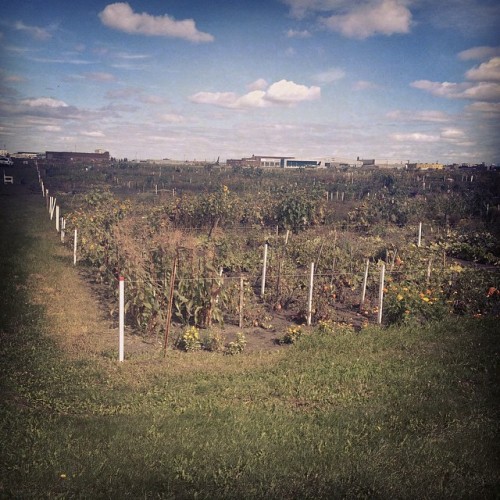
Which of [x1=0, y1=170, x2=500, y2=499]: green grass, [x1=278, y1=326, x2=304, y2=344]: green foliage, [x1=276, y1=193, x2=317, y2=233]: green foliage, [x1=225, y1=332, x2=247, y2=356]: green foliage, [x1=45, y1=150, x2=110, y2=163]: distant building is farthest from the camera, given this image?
[x1=45, y1=150, x2=110, y2=163]: distant building

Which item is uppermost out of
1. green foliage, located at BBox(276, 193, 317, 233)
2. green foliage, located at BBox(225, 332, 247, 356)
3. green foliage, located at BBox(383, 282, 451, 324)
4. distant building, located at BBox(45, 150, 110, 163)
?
distant building, located at BBox(45, 150, 110, 163)

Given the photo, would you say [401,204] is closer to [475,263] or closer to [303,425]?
[475,263]

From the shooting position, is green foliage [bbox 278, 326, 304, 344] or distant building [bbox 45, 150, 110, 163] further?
distant building [bbox 45, 150, 110, 163]

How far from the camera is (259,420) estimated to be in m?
4.50

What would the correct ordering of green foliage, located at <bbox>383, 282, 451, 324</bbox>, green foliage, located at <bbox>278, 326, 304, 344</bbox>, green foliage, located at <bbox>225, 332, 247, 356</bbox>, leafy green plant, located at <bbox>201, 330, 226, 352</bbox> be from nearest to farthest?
green foliage, located at <bbox>225, 332, 247, 356</bbox> → leafy green plant, located at <bbox>201, 330, 226, 352</bbox> → green foliage, located at <bbox>278, 326, 304, 344</bbox> → green foliage, located at <bbox>383, 282, 451, 324</bbox>

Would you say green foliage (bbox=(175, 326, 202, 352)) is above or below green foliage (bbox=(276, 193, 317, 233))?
below

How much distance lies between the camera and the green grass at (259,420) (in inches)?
137

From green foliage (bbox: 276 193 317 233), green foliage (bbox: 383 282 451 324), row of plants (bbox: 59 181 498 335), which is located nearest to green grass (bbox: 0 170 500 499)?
green foliage (bbox: 383 282 451 324)

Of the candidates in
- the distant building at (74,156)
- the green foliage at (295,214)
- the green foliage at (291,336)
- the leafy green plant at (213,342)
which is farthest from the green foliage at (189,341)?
the distant building at (74,156)

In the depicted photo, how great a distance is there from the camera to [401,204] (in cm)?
2142

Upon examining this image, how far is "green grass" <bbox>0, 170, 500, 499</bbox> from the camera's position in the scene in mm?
3490

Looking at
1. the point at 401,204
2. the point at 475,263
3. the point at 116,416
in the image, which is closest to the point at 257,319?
the point at 116,416

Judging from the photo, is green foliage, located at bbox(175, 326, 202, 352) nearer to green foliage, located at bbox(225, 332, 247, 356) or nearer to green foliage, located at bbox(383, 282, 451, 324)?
green foliage, located at bbox(225, 332, 247, 356)

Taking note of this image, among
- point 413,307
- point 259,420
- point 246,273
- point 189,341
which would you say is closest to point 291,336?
point 189,341
